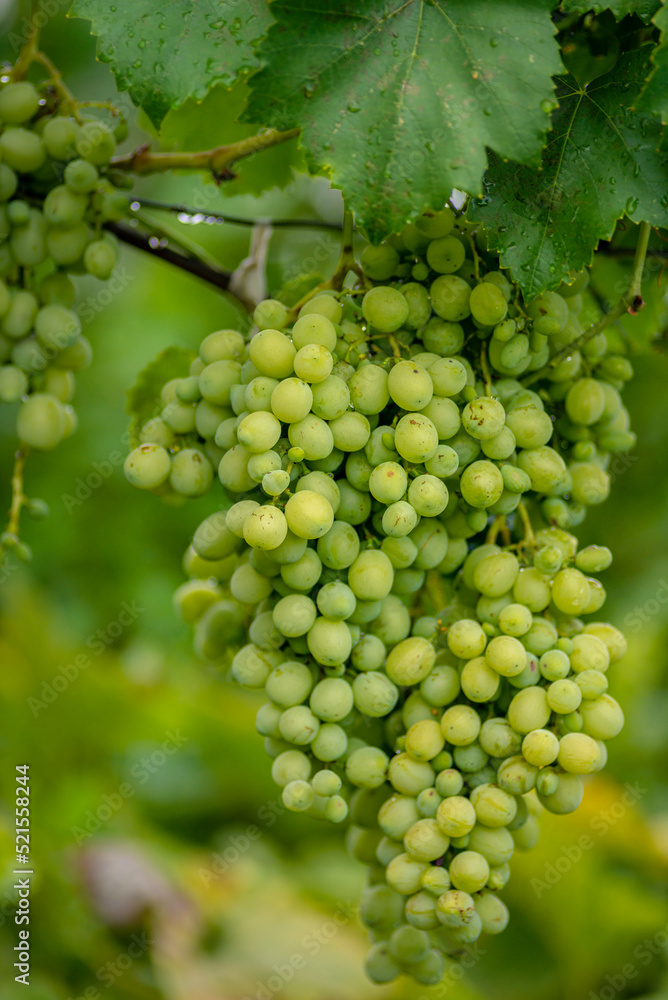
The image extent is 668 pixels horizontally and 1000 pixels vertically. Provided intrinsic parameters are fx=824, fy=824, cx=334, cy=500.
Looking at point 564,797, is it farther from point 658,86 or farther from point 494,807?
point 658,86

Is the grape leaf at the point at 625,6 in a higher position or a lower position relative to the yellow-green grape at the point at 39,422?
higher

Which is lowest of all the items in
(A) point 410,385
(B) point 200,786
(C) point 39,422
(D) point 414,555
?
(B) point 200,786

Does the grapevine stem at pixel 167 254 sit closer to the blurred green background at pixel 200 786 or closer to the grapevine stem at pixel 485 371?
the blurred green background at pixel 200 786

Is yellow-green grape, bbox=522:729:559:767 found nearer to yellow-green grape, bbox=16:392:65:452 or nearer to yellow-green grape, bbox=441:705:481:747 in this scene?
yellow-green grape, bbox=441:705:481:747

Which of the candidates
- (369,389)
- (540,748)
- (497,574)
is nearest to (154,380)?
(369,389)

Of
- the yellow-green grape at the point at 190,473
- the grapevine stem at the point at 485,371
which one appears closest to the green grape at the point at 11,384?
the yellow-green grape at the point at 190,473
